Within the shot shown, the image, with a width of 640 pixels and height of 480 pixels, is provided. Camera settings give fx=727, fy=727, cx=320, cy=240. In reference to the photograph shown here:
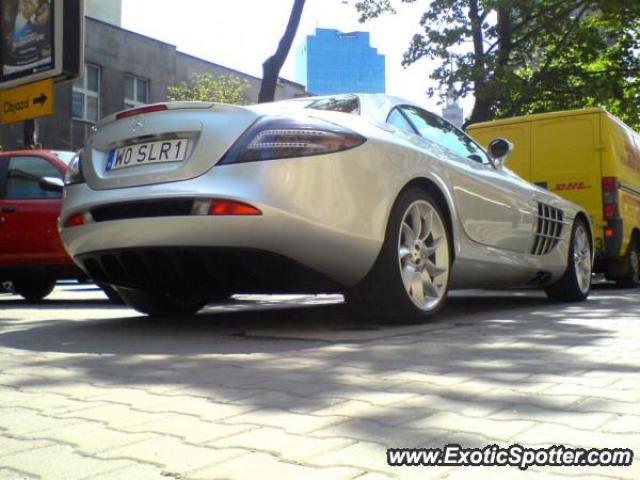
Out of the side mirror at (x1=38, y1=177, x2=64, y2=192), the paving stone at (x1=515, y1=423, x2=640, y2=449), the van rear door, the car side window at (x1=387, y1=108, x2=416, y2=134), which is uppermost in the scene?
the van rear door

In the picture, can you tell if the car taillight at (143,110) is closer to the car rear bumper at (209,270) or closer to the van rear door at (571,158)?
the car rear bumper at (209,270)

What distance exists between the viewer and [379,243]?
3.98m

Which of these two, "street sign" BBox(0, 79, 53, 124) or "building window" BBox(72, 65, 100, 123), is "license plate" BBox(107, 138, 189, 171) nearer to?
"street sign" BBox(0, 79, 53, 124)

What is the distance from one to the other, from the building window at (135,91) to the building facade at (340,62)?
4267 centimetres

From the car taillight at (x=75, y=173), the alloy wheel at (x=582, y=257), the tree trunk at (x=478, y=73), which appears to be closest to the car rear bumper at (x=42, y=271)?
the car taillight at (x=75, y=173)

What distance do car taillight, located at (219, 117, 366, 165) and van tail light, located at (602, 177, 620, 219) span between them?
662 centimetres

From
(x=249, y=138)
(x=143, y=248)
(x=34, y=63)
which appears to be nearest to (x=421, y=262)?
(x=249, y=138)

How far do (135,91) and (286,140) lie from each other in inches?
936

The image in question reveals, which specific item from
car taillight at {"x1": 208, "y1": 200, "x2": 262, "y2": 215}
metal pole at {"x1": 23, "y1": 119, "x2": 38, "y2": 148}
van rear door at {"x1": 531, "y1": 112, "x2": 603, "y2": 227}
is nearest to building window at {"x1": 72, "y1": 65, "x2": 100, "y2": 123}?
metal pole at {"x1": 23, "y1": 119, "x2": 38, "y2": 148}

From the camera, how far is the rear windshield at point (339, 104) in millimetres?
4461

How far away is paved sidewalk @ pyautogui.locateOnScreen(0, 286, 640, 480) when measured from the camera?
5.95ft

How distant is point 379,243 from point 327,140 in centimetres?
64

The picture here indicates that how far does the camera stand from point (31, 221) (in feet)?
23.2

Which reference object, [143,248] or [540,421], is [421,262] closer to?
[143,248]
